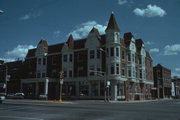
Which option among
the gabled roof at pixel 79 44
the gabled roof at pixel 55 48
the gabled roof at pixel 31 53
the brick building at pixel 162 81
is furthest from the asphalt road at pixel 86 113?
the brick building at pixel 162 81

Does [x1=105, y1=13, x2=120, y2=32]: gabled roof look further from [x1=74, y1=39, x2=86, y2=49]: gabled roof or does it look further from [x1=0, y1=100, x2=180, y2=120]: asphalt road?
[x1=0, y1=100, x2=180, y2=120]: asphalt road

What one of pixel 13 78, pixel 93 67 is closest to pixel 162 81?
pixel 93 67

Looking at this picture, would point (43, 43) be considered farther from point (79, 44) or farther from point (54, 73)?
point (79, 44)

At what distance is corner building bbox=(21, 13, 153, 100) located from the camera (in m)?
48.1

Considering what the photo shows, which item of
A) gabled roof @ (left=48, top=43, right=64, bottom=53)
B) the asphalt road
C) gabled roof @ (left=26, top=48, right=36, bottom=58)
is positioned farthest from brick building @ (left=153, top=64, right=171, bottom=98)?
the asphalt road

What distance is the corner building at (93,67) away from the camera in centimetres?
4809

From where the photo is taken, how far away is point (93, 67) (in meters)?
50.8

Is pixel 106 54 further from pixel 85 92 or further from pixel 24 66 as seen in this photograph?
pixel 24 66

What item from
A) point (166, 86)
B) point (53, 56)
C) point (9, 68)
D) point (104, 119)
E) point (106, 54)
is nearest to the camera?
point (104, 119)

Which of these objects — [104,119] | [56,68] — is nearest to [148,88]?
[56,68]

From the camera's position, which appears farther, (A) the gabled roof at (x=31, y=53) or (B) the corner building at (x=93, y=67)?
(A) the gabled roof at (x=31, y=53)

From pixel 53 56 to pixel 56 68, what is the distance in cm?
357

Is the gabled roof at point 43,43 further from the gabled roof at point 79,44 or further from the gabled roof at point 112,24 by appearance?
the gabled roof at point 112,24

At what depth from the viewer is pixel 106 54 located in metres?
48.5
